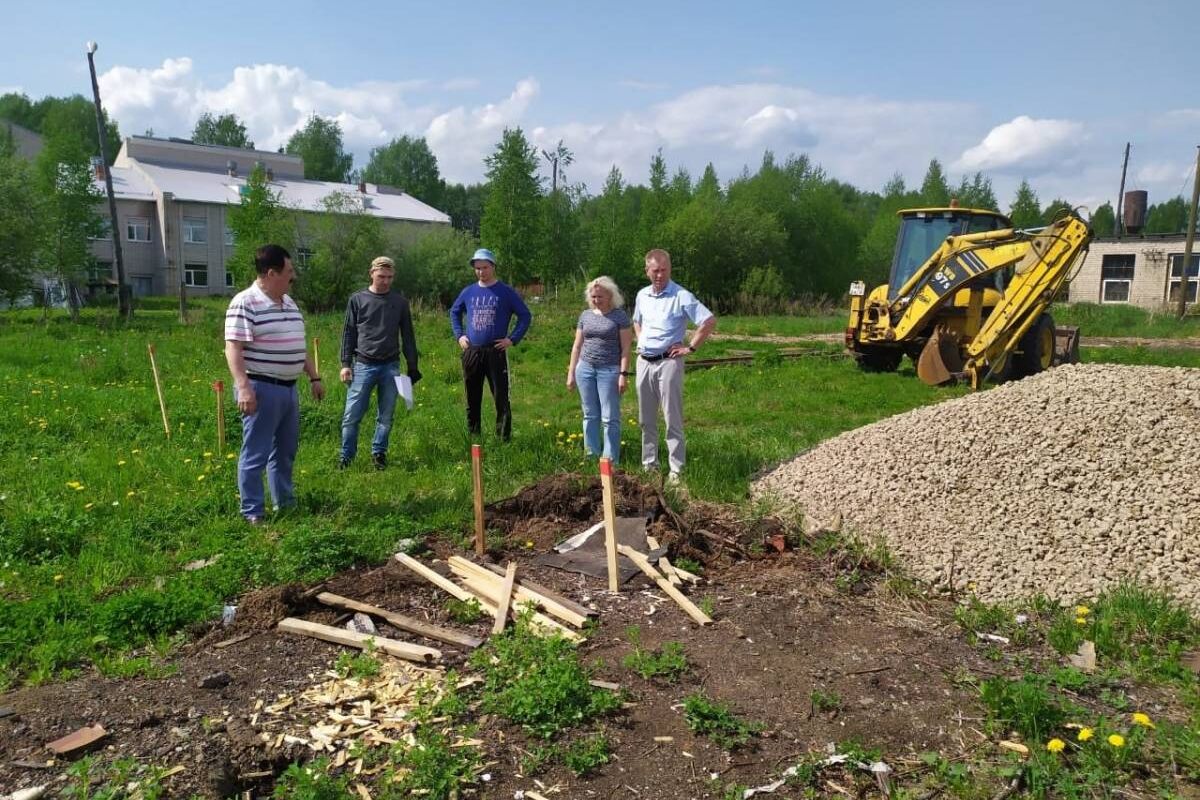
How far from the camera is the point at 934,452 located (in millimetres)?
6113

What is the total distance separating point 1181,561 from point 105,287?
44793 mm

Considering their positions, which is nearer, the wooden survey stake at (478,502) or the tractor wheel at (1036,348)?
the wooden survey stake at (478,502)

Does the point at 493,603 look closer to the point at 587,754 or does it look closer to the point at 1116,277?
the point at 587,754

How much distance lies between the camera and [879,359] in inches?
557

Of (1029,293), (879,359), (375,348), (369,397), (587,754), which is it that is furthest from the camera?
(879,359)

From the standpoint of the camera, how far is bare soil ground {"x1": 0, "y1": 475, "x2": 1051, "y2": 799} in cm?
310

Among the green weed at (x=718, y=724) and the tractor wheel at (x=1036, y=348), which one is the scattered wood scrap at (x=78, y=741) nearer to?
the green weed at (x=718, y=724)

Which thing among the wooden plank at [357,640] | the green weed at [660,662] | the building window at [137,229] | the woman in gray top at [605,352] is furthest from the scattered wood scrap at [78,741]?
the building window at [137,229]

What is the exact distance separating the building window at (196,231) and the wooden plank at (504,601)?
46.3 metres

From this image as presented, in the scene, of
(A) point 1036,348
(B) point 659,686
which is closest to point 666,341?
(B) point 659,686

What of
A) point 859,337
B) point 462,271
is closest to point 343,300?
point 462,271

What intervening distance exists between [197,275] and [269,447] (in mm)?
45859

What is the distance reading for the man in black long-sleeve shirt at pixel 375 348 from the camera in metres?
7.15

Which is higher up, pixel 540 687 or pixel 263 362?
pixel 263 362
